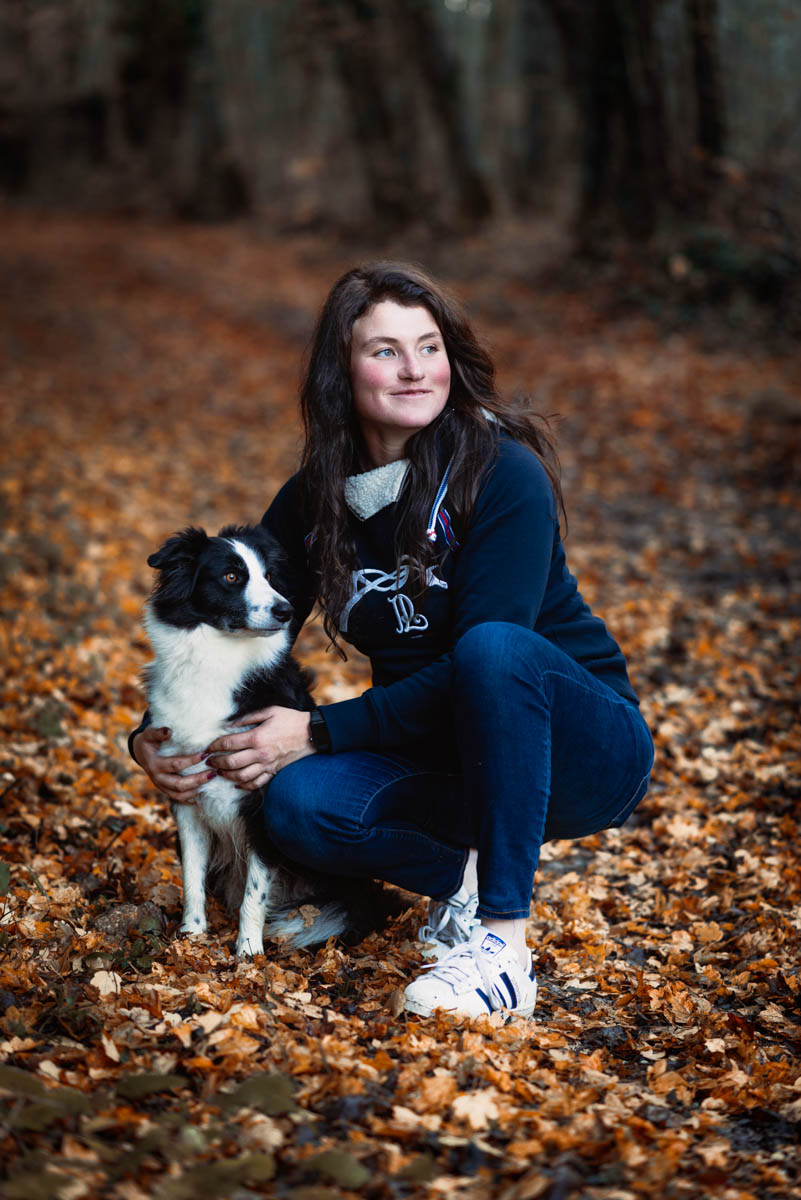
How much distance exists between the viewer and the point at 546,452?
11.0 ft

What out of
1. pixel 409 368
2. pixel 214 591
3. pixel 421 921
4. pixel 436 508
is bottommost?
pixel 421 921

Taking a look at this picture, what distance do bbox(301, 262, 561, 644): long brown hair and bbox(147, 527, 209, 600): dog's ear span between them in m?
0.38

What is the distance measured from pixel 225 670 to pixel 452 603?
0.68m

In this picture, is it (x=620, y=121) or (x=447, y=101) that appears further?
(x=447, y=101)

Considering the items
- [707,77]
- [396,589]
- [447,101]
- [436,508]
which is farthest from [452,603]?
[447,101]

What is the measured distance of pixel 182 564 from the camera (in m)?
3.06

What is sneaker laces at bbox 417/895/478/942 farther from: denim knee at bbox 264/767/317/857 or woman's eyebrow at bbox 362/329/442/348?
woman's eyebrow at bbox 362/329/442/348

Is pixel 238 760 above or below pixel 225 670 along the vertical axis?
below

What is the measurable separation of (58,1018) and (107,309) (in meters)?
15.2

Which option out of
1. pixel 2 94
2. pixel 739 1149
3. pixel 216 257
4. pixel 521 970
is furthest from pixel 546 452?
pixel 2 94

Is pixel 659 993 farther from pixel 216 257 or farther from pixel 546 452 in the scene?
pixel 216 257

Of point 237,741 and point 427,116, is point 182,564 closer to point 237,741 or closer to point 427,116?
point 237,741

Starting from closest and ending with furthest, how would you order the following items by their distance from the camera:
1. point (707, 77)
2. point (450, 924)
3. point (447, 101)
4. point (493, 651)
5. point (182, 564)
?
1. point (493, 651)
2. point (182, 564)
3. point (450, 924)
4. point (707, 77)
5. point (447, 101)

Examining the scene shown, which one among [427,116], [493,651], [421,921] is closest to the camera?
[493,651]
